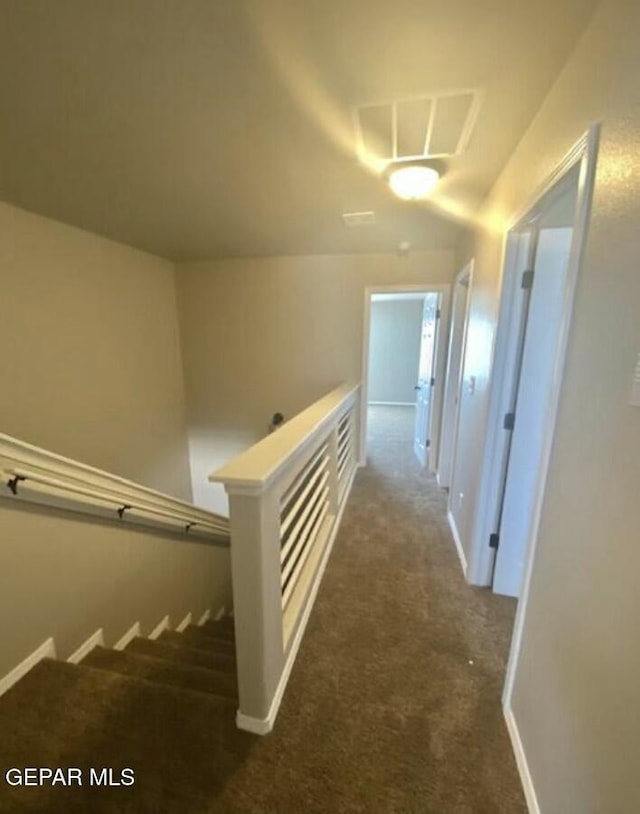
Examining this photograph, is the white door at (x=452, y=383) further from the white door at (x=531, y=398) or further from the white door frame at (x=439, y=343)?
the white door at (x=531, y=398)

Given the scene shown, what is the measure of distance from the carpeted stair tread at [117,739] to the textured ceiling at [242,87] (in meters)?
2.24

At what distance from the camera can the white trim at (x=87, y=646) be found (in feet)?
5.14

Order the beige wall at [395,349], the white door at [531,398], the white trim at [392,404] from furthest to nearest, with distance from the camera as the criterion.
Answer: the white trim at [392,404] < the beige wall at [395,349] < the white door at [531,398]

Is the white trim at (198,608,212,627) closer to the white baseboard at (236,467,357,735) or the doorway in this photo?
the white baseboard at (236,467,357,735)

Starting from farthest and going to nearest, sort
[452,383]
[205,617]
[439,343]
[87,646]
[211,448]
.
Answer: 1. [211,448]
2. [439,343]
3. [452,383]
4. [205,617]
5. [87,646]

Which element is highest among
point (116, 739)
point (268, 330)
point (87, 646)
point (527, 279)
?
point (527, 279)

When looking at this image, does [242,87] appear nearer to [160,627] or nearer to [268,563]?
[268,563]

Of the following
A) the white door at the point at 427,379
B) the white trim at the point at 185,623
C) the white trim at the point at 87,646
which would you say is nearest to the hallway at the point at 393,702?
the white trim at the point at 87,646

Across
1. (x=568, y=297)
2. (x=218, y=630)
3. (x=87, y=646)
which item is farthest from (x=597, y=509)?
(x=218, y=630)

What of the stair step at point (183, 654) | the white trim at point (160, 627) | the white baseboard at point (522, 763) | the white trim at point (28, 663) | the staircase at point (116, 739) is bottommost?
the white trim at point (160, 627)

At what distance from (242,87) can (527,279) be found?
154cm

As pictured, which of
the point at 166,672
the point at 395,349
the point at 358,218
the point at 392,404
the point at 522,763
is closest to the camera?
the point at 522,763

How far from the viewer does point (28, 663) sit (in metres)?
1.34

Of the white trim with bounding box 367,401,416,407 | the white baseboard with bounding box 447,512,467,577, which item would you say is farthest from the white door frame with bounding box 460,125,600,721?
the white trim with bounding box 367,401,416,407
